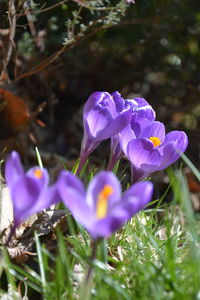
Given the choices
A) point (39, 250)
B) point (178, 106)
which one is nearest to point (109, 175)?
point (39, 250)

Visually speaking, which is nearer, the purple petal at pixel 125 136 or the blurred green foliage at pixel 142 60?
the purple petal at pixel 125 136

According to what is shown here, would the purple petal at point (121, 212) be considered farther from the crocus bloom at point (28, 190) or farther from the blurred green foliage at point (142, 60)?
the blurred green foliage at point (142, 60)

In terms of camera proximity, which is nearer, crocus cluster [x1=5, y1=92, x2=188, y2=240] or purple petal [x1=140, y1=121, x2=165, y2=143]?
crocus cluster [x1=5, y1=92, x2=188, y2=240]

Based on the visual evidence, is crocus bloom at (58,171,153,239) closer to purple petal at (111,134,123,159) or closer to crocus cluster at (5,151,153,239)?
crocus cluster at (5,151,153,239)

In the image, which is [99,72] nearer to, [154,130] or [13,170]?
[154,130]

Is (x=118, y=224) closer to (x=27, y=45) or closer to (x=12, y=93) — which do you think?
(x=27, y=45)

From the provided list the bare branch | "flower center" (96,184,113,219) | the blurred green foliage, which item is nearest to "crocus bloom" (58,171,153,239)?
"flower center" (96,184,113,219)

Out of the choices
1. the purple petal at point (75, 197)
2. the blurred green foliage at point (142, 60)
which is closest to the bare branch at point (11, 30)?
the blurred green foliage at point (142, 60)
